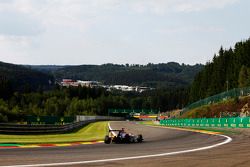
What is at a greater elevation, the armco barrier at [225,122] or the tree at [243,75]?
the tree at [243,75]

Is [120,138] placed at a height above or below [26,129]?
below

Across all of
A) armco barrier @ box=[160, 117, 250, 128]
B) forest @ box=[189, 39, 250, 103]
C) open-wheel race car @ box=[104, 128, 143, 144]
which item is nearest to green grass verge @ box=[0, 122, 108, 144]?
open-wheel race car @ box=[104, 128, 143, 144]

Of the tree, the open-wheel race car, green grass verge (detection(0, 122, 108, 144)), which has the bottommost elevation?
green grass verge (detection(0, 122, 108, 144))

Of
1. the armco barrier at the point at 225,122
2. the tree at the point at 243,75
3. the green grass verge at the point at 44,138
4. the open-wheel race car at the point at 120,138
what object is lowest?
the green grass verge at the point at 44,138

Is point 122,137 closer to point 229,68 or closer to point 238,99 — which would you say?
point 238,99

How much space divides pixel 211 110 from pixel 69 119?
2267 centimetres

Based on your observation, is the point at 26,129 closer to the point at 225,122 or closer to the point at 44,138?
the point at 44,138

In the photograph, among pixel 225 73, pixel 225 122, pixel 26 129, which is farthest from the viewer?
pixel 225 73

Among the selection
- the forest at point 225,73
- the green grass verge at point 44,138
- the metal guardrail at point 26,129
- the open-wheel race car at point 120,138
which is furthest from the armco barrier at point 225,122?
the forest at point 225,73

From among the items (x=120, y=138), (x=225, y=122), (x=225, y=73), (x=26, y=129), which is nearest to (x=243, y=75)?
(x=225, y=73)

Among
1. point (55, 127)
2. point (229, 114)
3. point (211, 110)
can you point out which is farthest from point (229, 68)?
point (55, 127)

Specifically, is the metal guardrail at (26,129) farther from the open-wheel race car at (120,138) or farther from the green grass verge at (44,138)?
the open-wheel race car at (120,138)

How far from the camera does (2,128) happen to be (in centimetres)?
2781

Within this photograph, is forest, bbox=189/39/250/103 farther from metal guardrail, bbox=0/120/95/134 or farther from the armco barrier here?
metal guardrail, bbox=0/120/95/134
